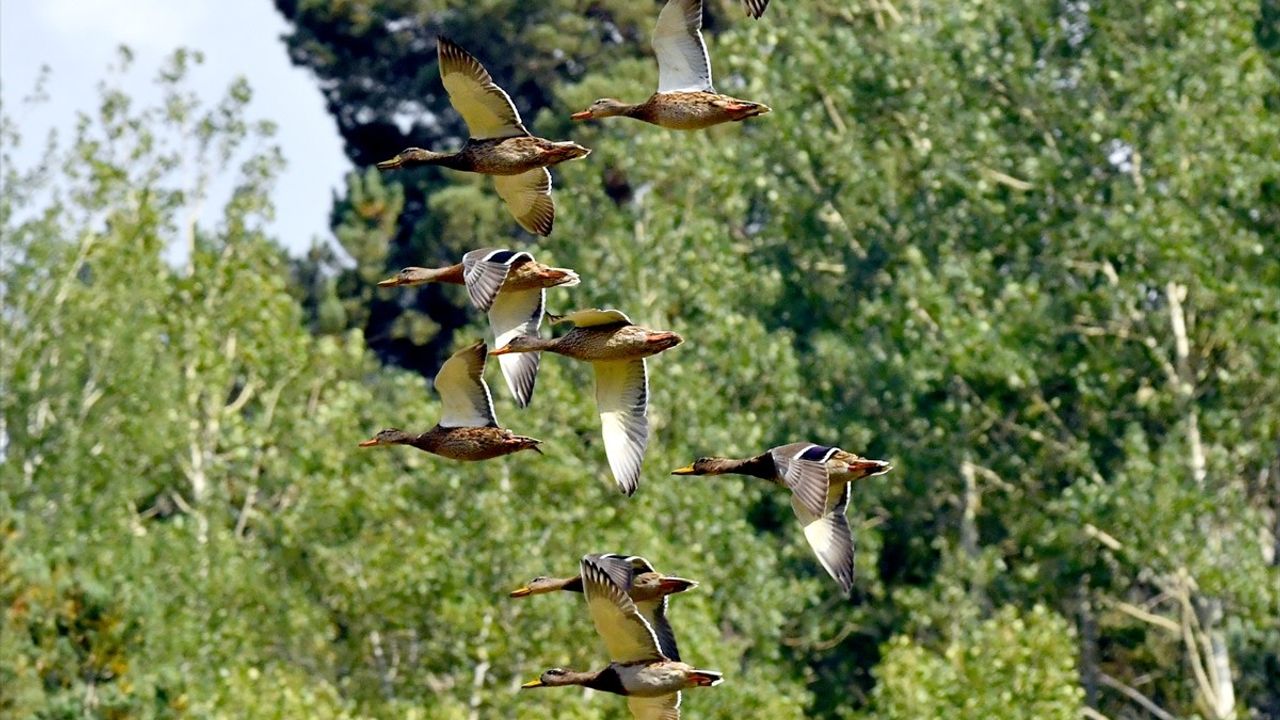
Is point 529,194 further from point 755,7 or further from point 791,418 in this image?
point 791,418

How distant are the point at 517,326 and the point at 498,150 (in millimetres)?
766

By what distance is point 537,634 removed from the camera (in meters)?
32.9

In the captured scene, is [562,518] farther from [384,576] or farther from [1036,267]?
[1036,267]

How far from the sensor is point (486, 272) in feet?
41.0

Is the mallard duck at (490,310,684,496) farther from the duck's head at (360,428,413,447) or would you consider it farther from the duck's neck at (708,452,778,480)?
the duck's head at (360,428,413,447)

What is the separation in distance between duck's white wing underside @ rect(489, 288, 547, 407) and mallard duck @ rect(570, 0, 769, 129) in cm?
82

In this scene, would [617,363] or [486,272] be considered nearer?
[486,272]

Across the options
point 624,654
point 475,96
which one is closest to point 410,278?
point 475,96

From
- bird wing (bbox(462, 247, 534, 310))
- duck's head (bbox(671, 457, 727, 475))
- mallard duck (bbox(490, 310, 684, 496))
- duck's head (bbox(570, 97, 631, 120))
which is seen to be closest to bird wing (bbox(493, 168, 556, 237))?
duck's head (bbox(570, 97, 631, 120))

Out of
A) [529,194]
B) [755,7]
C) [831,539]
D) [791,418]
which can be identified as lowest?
[791,418]

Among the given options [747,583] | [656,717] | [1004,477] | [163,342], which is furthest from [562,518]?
[656,717]

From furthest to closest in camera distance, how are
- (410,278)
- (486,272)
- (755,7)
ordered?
(410,278)
(486,272)
(755,7)

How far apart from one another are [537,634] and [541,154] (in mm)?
19778

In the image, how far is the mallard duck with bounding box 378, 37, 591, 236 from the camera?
13656 millimetres
